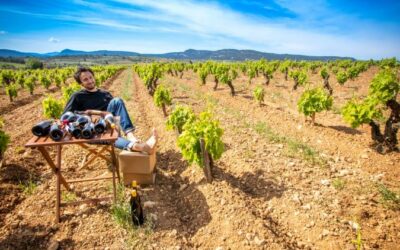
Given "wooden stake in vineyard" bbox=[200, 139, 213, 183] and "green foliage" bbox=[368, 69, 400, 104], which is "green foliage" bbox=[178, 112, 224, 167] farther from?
"green foliage" bbox=[368, 69, 400, 104]

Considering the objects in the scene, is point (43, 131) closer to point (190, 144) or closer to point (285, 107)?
point (190, 144)

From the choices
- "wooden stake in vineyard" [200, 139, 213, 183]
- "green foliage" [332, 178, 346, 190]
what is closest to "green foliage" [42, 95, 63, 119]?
"wooden stake in vineyard" [200, 139, 213, 183]

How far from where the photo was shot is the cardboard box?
4.89 meters

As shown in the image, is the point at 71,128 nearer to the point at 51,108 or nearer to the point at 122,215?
the point at 122,215

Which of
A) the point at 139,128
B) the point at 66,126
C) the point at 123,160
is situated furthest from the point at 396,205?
the point at 139,128

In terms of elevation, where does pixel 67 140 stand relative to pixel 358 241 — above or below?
above

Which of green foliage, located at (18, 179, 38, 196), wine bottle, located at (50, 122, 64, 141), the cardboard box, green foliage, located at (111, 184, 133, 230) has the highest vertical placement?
wine bottle, located at (50, 122, 64, 141)

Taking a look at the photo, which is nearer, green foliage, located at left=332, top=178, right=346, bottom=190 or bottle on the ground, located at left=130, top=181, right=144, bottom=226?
bottle on the ground, located at left=130, top=181, right=144, bottom=226

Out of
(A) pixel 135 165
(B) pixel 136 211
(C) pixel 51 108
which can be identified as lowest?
(B) pixel 136 211

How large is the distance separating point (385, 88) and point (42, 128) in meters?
8.89

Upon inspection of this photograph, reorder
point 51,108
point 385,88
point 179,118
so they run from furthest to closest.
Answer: point 51,108
point 179,118
point 385,88

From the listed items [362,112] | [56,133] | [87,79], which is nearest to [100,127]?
[56,133]

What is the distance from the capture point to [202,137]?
16.8 feet

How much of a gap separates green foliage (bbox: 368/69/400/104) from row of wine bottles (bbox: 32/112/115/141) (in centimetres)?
784
